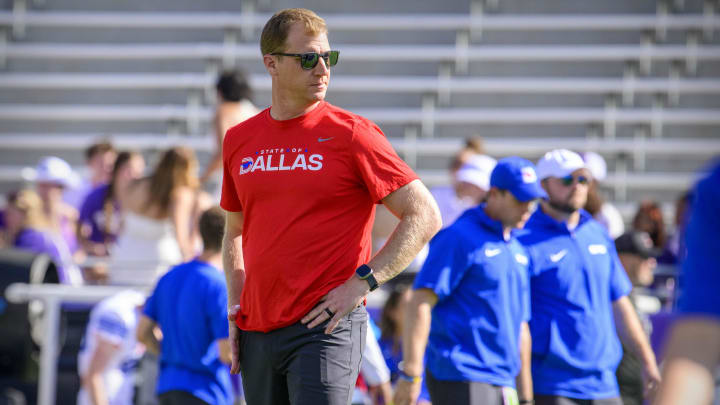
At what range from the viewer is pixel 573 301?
469 centimetres

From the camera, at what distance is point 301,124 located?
3.18 metres

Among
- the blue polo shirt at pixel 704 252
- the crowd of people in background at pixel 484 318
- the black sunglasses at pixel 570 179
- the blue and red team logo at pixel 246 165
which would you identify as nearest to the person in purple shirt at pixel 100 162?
the crowd of people in background at pixel 484 318

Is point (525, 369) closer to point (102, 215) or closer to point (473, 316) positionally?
point (473, 316)

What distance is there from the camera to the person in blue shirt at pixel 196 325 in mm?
4844

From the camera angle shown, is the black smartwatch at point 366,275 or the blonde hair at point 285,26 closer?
the black smartwatch at point 366,275

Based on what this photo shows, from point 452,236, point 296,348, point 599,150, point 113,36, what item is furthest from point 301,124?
point 113,36

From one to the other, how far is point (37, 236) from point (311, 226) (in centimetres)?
476

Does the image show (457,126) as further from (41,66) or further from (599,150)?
(41,66)

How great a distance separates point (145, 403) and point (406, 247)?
340 cm

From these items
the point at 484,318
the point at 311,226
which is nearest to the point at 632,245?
the point at 484,318

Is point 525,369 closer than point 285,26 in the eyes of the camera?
No

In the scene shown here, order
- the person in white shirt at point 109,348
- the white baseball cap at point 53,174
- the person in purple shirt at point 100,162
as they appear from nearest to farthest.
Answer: the person in white shirt at point 109,348
the white baseball cap at point 53,174
the person in purple shirt at point 100,162

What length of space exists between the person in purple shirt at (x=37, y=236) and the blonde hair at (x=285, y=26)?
14.0 feet

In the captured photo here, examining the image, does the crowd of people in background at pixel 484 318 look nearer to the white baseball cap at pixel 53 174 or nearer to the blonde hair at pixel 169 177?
the blonde hair at pixel 169 177
